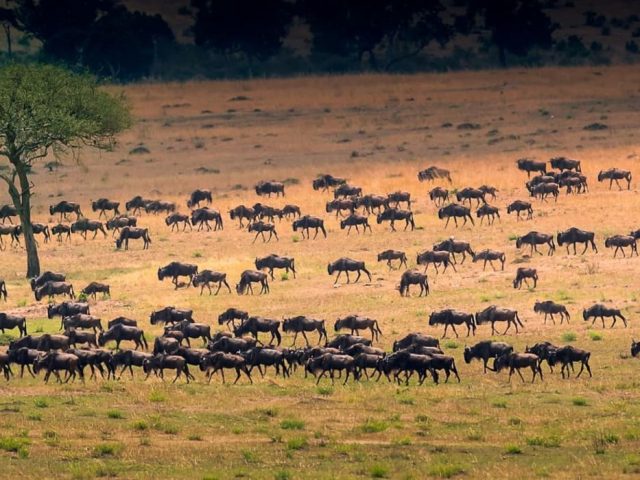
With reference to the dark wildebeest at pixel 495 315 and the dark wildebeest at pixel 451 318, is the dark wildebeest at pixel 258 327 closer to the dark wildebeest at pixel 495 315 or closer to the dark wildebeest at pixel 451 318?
the dark wildebeest at pixel 451 318

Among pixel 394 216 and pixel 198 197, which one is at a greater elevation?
pixel 198 197

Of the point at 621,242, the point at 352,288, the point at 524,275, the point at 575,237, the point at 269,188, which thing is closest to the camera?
the point at 524,275

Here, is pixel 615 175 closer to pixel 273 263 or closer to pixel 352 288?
pixel 273 263

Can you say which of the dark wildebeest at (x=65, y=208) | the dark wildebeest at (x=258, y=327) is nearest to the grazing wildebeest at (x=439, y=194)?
the dark wildebeest at (x=65, y=208)

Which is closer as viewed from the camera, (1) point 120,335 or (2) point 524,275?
(1) point 120,335

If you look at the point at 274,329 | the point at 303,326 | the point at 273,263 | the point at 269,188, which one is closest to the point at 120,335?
the point at 274,329

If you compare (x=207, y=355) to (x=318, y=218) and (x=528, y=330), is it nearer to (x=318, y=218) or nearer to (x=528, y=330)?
(x=528, y=330)

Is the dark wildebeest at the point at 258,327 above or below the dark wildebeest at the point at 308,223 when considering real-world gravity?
below

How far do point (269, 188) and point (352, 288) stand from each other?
77.2 ft

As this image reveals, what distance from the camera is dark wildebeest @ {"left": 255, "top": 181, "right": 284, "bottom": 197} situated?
78.0 meters

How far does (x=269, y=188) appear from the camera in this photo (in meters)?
78.2

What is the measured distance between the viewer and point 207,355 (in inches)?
1581

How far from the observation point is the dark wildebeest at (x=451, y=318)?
46281 millimetres

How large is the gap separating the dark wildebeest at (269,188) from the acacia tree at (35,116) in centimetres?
1325
